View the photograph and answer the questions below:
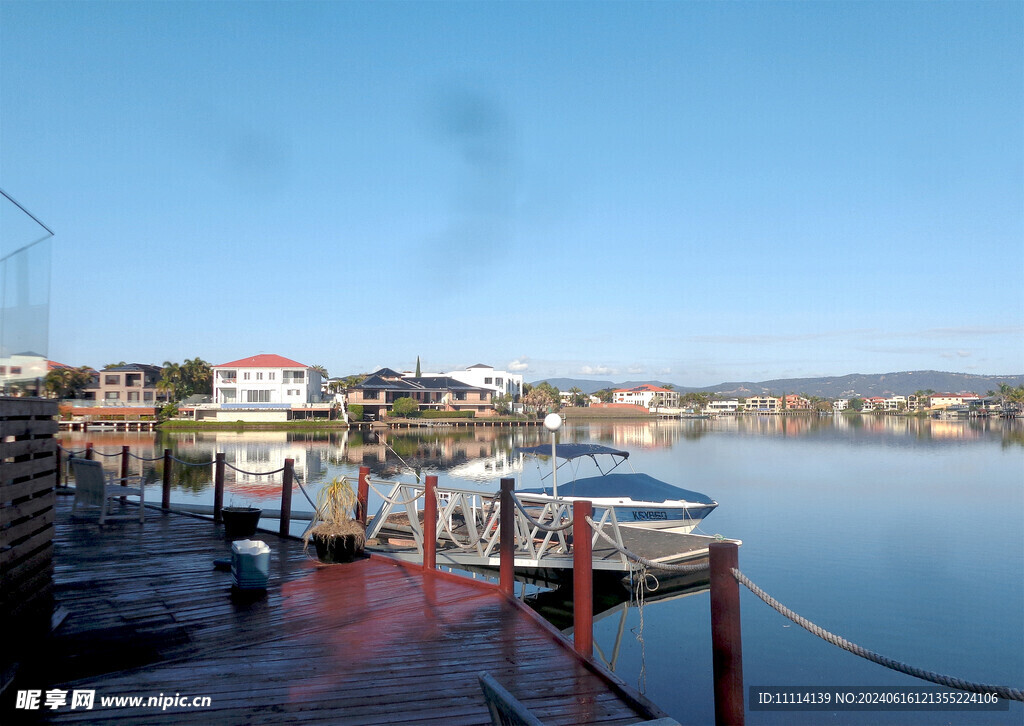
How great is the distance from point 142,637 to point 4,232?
134 inches

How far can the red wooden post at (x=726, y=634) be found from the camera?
3623 millimetres

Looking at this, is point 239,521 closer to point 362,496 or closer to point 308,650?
point 362,496

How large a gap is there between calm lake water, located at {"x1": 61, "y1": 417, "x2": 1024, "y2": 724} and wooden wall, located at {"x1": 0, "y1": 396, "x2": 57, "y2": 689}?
373 cm

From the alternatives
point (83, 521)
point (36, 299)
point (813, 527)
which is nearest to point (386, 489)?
point (813, 527)

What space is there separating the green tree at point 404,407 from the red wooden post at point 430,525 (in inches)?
3402

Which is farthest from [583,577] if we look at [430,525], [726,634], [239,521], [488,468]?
[488,468]

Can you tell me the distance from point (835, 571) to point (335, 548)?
45.8 feet

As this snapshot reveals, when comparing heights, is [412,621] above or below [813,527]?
above

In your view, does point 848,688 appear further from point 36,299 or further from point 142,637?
point 36,299

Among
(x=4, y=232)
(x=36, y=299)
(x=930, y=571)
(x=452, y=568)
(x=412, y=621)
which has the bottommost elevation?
(x=930, y=571)

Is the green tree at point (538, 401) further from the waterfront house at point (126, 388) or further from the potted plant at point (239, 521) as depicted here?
the potted plant at point (239, 521)

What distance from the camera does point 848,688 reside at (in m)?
10.4

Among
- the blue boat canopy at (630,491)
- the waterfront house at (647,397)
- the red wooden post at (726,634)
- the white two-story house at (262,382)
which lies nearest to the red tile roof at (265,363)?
the white two-story house at (262,382)

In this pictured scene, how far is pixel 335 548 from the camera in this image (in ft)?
29.4
